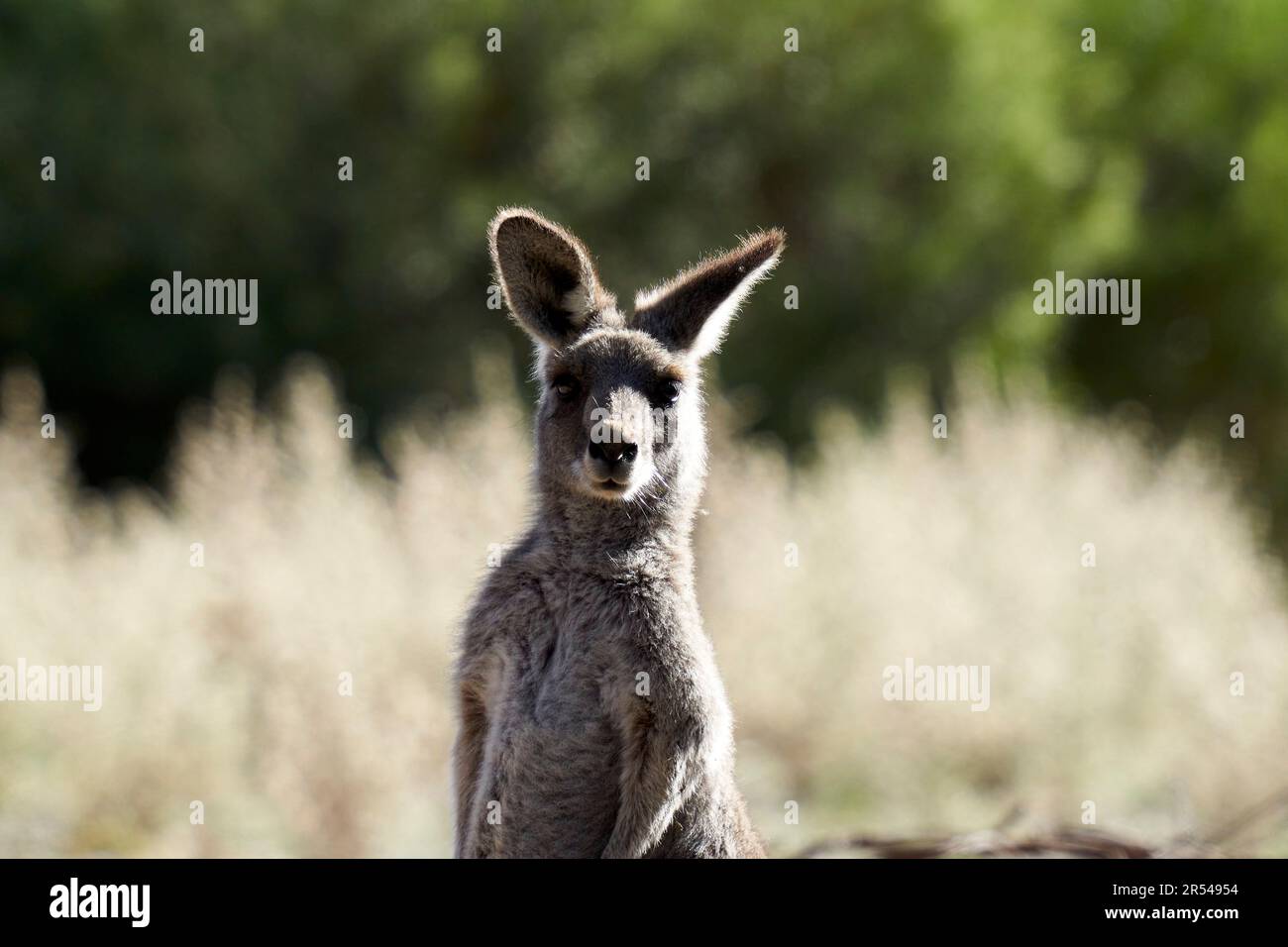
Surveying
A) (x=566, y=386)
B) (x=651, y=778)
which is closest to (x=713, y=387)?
(x=566, y=386)

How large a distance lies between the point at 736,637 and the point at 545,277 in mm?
5788

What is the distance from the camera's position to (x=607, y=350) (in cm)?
418

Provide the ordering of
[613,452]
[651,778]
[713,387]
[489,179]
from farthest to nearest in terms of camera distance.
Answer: [489,179] < [713,387] < [613,452] < [651,778]

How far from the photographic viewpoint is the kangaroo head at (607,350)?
4.07 metres

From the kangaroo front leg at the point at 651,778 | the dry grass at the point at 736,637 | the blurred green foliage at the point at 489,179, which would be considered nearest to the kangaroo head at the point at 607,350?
the kangaroo front leg at the point at 651,778

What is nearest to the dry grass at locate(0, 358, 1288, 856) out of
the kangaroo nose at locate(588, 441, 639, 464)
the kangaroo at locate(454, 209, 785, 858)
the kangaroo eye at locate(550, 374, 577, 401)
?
the kangaroo at locate(454, 209, 785, 858)

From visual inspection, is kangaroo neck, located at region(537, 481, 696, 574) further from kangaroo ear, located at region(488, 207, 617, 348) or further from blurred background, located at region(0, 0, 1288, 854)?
blurred background, located at region(0, 0, 1288, 854)

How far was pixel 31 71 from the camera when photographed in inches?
789

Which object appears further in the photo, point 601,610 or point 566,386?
point 566,386

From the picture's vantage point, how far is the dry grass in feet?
26.1

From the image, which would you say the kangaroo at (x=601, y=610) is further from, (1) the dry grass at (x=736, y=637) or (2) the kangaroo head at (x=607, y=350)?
(1) the dry grass at (x=736, y=637)

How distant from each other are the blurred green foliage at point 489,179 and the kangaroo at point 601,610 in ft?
48.1

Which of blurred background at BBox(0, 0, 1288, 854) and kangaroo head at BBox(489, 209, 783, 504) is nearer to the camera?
kangaroo head at BBox(489, 209, 783, 504)

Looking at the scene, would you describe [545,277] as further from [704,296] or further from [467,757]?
[467,757]
